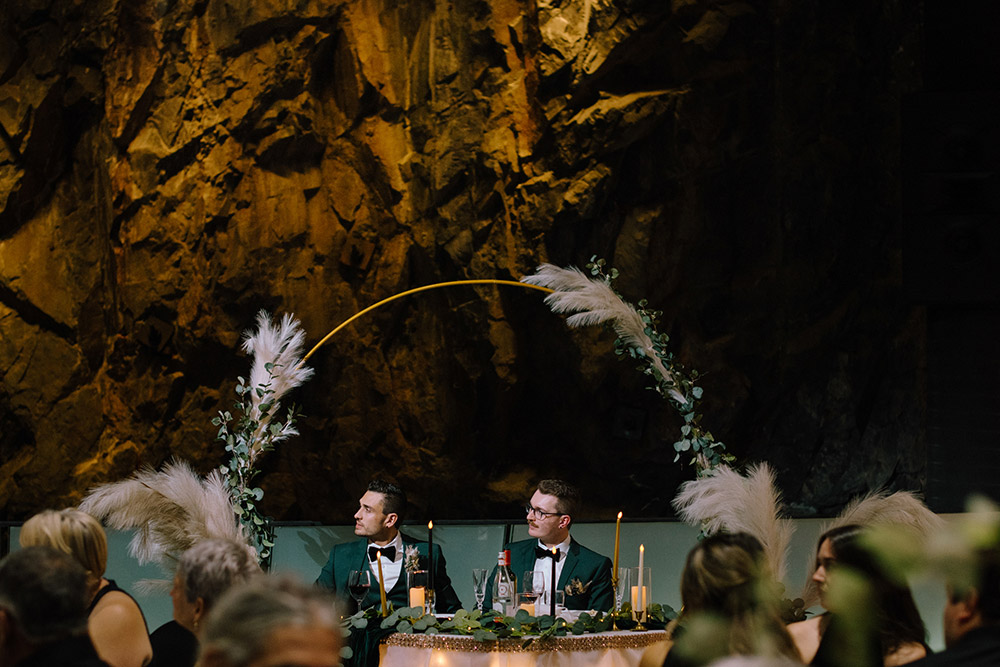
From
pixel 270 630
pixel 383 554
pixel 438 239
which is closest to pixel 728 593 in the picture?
pixel 270 630

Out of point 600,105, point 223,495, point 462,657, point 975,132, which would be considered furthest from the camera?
point 600,105

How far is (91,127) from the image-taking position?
694cm

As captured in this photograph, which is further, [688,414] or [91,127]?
[91,127]

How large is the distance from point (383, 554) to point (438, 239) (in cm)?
258

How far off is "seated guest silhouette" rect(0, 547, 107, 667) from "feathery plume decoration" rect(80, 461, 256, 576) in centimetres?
229

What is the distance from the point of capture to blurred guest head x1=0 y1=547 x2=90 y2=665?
72.6 inches

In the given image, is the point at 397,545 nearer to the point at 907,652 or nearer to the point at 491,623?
the point at 491,623

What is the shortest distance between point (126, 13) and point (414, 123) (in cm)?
206

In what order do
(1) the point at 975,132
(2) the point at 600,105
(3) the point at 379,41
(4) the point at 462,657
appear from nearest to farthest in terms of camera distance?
(4) the point at 462,657 < (1) the point at 975,132 < (2) the point at 600,105 < (3) the point at 379,41

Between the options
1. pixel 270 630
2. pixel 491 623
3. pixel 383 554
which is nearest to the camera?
pixel 270 630

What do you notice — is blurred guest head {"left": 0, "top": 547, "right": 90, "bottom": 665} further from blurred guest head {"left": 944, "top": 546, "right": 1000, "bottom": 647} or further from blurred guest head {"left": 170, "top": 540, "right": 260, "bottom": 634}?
blurred guest head {"left": 944, "top": 546, "right": 1000, "bottom": 647}

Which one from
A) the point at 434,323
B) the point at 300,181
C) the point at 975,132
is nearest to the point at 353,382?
the point at 434,323

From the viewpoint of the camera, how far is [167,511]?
13.9 ft

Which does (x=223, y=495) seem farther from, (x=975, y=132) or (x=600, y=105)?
(x=975, y=132)
